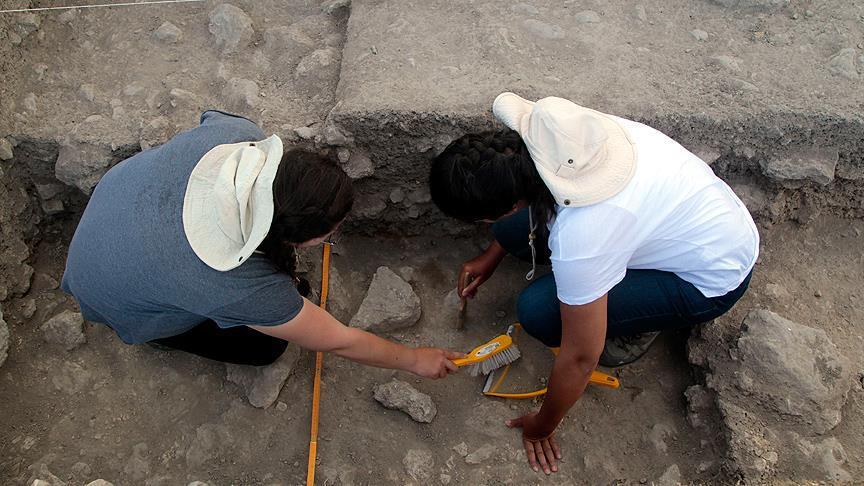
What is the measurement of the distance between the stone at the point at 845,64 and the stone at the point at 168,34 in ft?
8.09

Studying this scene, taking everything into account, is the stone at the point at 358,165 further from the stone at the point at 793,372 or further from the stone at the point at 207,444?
the stone at the point at 793,372

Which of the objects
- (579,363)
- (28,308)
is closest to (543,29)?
(579,363)

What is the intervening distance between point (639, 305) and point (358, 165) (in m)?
1.06

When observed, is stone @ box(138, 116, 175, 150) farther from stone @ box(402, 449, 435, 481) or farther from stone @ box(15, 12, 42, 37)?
stone @ box(402, 449, 435, 481)

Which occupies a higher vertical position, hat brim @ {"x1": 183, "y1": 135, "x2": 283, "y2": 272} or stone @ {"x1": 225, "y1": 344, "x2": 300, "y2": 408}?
hat brim @ {"x1": 183, "y1": 135, "x2": 283, "y2": 272}

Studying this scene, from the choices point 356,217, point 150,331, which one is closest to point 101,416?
point 150,331

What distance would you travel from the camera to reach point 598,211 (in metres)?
1.41

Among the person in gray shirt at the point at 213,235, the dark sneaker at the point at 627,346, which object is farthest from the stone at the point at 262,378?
the dark sneaker at the point at 627,346

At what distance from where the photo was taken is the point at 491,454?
2010 millimetres

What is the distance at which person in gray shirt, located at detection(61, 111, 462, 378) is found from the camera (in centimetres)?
138

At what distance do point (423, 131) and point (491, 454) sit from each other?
1.10m

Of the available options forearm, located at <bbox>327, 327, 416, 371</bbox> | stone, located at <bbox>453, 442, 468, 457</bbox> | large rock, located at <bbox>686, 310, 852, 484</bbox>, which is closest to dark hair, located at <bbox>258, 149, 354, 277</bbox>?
forearm, located at <bbox>327, 327, 416, 371</bbox>

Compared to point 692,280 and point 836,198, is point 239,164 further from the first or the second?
point 836,198

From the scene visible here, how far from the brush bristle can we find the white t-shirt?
22.0 inches
